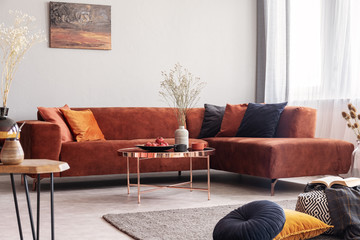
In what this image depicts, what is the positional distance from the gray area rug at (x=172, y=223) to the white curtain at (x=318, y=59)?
2199 mm

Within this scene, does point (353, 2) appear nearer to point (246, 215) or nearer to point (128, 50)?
point (128, 50)

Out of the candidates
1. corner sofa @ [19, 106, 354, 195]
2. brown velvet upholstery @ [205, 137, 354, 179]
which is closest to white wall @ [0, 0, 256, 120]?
corner sofa @ [19, 106, 354, 195]

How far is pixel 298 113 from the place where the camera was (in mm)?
5352

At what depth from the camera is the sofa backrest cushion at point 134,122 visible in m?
5.69

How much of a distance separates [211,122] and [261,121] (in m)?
0.70

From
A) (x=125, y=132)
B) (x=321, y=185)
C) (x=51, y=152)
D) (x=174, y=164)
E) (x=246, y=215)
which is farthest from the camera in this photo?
(x=125, y=132)

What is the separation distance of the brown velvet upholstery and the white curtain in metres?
0.62

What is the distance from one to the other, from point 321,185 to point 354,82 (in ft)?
8.26

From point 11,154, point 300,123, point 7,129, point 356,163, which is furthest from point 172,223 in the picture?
point 300,123

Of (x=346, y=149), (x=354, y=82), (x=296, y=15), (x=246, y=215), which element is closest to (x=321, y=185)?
(x=246, y=215)

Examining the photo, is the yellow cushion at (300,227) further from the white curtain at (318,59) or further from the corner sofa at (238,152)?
the white curtain at (318,59)

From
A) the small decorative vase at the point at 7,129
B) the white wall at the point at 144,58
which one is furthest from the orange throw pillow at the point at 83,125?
the small decorative vase at the point at 7,129

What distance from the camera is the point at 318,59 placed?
6070 millimetres

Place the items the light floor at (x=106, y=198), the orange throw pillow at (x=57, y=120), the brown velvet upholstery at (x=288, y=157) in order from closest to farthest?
1. the light floor at (x=106, y=198)
2. the brown velvet upholstery at (x=288, y=157)
3. the orange throw pillow at (x=57, y=120)
